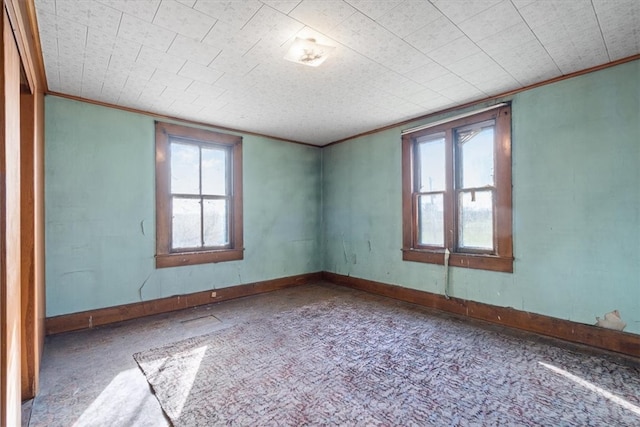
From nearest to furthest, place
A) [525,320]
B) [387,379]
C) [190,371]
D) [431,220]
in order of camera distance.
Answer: [387,379]
[190,371]
[525,320]
[431,220]

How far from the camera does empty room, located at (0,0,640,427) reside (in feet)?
6.49

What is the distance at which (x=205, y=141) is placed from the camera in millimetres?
4426

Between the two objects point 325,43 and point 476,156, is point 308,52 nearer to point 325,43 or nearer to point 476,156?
point 325,43

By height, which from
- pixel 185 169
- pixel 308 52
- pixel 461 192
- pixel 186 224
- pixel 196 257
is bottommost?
pixel 196 257

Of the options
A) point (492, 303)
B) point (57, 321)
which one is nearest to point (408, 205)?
point (492, 303)

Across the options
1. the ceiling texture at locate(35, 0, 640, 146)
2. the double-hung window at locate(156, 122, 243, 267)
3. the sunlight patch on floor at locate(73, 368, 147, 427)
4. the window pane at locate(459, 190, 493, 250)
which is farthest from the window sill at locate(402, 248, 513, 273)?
the sunlight patch on floor at locate(73, 368, 147, 427)

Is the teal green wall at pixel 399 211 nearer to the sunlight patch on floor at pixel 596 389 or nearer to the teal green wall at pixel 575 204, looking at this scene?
the teal green wall at pixel 575 204

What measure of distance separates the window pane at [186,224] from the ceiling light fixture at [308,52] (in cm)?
270

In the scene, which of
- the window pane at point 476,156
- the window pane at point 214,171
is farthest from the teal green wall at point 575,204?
the window pane at point 214,171

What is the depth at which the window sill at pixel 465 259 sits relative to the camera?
3.40m

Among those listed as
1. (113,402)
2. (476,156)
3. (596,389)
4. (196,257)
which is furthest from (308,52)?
(596,389)

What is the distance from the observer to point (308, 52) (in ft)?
7.72

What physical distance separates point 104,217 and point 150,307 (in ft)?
4.20

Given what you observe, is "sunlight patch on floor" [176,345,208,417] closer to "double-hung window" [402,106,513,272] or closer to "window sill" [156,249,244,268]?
"window sill" [156,249,244,268]
